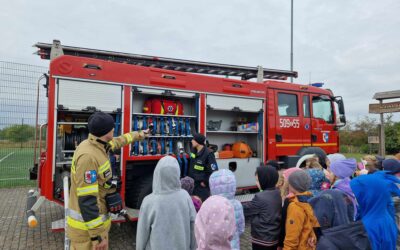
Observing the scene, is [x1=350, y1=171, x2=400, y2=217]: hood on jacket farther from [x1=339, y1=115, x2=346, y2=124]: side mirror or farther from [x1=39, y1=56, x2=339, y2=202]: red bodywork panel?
[x1=339, y1=115, x2=346, y2=124]: side mirror

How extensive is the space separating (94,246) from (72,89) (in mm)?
2677

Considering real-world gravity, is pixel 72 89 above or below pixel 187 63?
below

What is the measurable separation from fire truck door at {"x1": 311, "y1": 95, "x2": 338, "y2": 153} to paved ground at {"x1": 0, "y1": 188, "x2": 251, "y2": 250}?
306cm

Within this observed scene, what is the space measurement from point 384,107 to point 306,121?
16.3ft

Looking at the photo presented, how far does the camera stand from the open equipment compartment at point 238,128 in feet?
20.1

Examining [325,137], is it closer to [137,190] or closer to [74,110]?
[137,190]

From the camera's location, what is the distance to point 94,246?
2572mm

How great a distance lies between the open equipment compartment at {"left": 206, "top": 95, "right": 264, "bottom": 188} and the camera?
6117 millimetres

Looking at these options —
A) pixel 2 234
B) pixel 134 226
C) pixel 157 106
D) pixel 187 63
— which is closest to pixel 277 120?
pixel 187 63

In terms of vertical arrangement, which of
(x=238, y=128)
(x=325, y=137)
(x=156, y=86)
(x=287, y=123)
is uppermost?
(x=156, y=86)

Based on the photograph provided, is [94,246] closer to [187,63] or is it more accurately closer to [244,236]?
[244,236]

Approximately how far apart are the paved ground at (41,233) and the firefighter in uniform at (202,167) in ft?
3.68

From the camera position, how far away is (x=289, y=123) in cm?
689

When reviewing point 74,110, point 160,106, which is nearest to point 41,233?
point 74,110
